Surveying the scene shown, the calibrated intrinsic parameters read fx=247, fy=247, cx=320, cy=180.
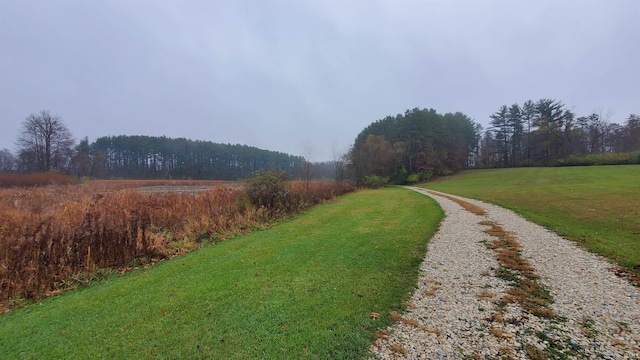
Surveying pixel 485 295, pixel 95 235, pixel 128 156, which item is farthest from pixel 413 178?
pixel 128 156

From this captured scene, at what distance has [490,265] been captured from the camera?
17.6 ft

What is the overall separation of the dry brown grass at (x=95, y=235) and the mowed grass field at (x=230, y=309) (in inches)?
35.1

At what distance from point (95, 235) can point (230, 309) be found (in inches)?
203

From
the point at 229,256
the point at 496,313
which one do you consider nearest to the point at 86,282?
the point at 229,256

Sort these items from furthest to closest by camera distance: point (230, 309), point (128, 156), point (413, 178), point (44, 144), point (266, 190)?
point (128, 156) < point (413, 178) < point (44, 144) < point (266, 190) < point (230, 309)

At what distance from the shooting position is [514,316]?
10.9 feet

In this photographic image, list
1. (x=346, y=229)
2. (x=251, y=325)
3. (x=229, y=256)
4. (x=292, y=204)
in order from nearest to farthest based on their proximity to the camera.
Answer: (x=251, y=325)
(x=229, y=256)
(x=346, y=229)
(x=292, y=204)

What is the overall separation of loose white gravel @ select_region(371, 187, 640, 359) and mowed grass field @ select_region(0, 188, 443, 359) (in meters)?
0.40

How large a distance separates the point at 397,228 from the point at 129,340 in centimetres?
786

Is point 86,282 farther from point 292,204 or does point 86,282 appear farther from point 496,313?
point 292,204

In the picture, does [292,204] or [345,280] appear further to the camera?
[292,204]

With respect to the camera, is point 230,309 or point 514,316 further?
point 230,309

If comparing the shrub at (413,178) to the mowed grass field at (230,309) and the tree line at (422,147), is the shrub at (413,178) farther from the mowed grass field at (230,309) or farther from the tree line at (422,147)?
the mowed grass field at (230,309)

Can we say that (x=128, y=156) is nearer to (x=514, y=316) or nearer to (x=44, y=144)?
(x=44, y=144)
